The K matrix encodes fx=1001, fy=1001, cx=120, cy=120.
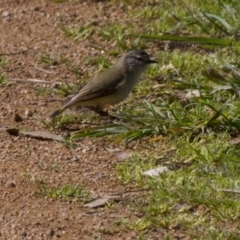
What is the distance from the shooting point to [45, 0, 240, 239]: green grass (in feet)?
24.6

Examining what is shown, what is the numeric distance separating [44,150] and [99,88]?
61.1 inches

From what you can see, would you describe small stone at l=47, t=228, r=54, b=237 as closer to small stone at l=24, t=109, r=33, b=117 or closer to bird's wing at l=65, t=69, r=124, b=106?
small stone at l=24, t=109, r=33, b=117

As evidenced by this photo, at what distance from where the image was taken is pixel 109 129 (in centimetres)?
923

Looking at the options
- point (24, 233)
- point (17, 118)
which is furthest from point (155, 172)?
point (17, 118)

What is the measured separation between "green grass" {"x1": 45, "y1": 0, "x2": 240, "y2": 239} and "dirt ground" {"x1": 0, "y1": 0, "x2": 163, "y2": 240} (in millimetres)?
152

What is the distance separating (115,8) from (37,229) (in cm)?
563

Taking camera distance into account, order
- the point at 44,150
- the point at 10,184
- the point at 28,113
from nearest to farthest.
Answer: the point at 10,184
the point at 44,150
the point at 28,113

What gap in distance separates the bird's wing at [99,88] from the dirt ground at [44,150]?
0.28 meters

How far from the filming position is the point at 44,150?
887cm

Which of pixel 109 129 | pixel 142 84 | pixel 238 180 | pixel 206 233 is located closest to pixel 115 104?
pixel 142 84

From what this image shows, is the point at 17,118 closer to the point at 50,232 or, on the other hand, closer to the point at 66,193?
the point at 66,193

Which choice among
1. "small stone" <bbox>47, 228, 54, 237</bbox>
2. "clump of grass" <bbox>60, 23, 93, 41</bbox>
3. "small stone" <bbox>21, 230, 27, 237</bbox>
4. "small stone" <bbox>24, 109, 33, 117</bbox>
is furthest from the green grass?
"small stone" <bbox>21, 230, 27, 237</bbox>

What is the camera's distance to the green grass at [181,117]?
24.6ft

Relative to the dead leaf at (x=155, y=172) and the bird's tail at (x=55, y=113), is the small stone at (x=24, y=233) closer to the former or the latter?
the dead leaf at (x=155, y=172)
